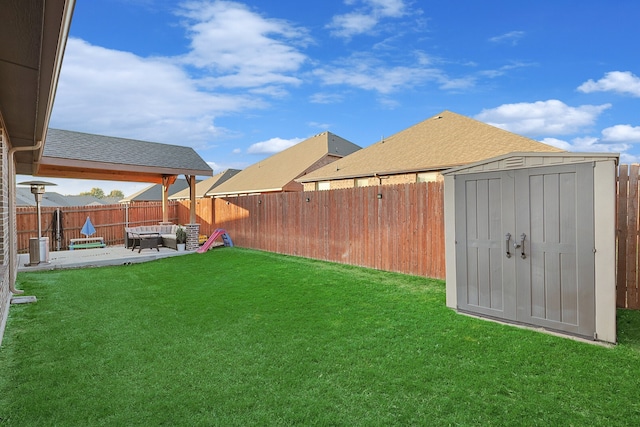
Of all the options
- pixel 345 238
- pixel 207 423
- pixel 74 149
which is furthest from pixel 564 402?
pixel 74 149

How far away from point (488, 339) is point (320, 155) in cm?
1763

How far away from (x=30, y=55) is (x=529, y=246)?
18.7ft

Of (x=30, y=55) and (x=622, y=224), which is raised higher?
(x=30, y=55)

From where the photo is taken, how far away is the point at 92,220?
645 inches

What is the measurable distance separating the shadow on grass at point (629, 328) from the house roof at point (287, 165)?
15.5 metres

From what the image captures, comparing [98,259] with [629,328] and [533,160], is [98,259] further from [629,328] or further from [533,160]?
[629,328]

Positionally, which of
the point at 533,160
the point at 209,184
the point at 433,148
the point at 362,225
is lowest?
the point at 362,225

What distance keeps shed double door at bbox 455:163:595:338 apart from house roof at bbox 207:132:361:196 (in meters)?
14.5

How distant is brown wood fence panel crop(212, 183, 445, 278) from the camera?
7648mm

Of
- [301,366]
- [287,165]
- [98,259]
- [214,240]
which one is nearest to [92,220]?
[98,259]

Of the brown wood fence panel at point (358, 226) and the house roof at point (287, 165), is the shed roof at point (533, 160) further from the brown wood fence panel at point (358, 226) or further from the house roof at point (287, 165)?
the house roof at point (287, 165)

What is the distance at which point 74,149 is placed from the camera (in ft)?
39.1

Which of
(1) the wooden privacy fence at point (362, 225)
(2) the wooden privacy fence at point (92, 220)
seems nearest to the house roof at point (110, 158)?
(2) the wooden privacy fence at point (92, 220)

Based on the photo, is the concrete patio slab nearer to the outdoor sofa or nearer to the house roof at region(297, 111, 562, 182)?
the outdoor sofa
